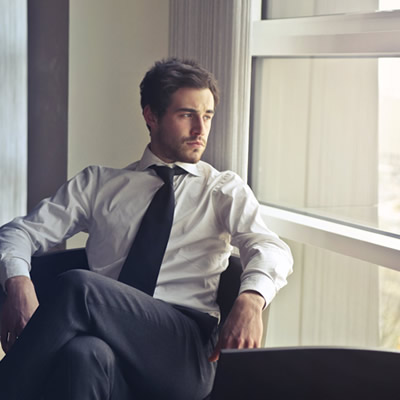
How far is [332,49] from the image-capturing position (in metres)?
2.37

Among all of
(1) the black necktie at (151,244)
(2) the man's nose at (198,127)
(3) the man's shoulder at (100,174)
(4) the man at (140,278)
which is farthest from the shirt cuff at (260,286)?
(3) the man's shoulder at (100,174)

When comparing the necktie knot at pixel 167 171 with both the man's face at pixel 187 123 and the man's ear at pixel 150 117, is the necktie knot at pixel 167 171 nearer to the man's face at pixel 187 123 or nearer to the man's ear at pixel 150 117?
the man's face at pixel 187 123

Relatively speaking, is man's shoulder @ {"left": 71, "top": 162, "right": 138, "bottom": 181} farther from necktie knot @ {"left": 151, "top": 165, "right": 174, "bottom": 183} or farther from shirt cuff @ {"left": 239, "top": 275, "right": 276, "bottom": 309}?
shirt cuff @ {"left": 239, "top": 275, "right": 276, "bottom": 309}

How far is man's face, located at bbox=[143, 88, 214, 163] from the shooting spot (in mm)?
2203

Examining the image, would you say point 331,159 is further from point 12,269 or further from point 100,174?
point 12,269

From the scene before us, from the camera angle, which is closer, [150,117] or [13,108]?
[150,117]

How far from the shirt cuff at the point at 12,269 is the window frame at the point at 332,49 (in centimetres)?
104

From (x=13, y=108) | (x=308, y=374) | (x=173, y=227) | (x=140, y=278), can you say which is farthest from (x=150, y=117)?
(x=308, y=374)

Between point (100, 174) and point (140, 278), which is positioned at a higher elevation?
point (100, 174)

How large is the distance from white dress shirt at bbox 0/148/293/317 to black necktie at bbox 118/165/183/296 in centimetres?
5

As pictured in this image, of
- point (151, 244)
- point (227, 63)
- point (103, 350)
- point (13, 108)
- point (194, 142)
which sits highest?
point (227, 63)

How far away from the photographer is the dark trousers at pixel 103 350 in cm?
166

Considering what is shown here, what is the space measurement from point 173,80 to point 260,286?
0.79 m

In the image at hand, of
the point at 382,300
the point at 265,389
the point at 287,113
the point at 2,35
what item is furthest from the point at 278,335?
the point at 2,35
